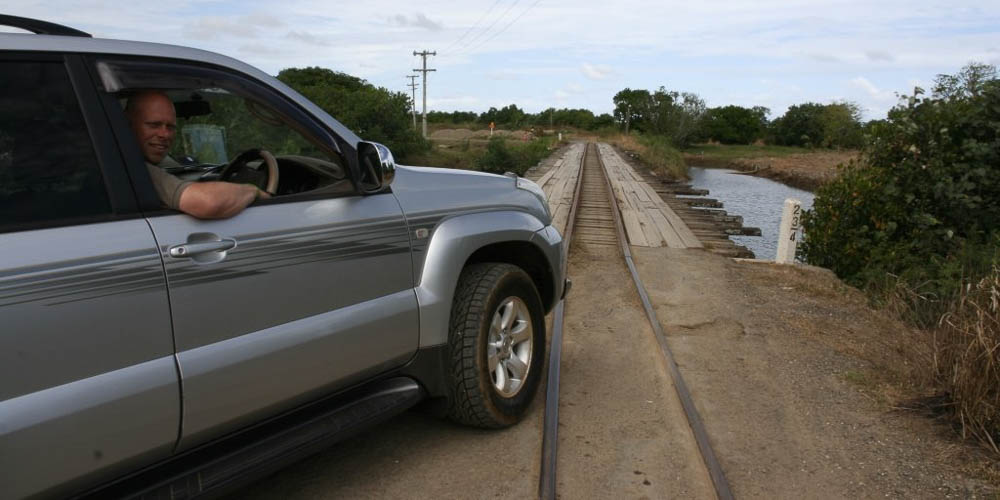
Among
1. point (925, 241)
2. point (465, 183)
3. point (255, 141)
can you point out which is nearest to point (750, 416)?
point (465, 183)

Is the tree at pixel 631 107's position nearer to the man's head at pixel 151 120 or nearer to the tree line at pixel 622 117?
the tree line at pixel 622 117

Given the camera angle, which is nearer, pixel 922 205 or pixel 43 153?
pixel 43 153

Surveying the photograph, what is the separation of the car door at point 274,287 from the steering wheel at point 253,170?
0.37 ft

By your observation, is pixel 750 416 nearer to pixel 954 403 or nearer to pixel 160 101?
pixel 954 403

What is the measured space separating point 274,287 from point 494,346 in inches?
58.3

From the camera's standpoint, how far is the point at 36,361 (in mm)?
1955

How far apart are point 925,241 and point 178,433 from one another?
8360mm

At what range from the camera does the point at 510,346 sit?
3.99m

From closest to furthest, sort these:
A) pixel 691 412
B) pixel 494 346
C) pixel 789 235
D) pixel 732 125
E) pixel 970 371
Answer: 1. pixel 494 346
2. pixel 970 371
3. pixel 691 412
4. pixel 789 235
5. pixel 732 125

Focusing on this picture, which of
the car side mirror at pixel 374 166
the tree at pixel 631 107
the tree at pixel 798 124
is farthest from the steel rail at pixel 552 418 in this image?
the tree at pixel 631 107

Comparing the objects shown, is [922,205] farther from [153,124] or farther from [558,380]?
[153,124]

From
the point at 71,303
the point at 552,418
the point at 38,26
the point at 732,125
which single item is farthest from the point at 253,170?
the point at 732,125

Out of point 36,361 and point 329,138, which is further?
point 329,138

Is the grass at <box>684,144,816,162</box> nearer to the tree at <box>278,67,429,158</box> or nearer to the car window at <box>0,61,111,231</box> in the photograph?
the tree at <box>278,67,429,158</box>
